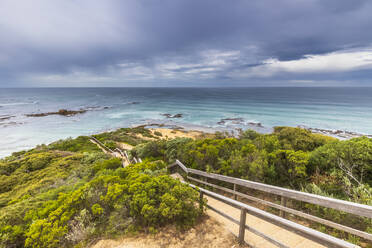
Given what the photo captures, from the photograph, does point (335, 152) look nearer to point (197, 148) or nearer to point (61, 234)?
point (197, 148)

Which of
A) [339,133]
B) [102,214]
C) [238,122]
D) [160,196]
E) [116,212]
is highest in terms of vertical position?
[160,196]

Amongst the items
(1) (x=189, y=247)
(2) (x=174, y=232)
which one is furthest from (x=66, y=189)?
(1) (x=189, y=247)

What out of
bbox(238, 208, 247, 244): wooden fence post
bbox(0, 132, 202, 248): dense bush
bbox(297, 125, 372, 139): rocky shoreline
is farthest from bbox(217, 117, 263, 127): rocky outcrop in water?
bbox(238, 208, 247, 244): wooden fence post

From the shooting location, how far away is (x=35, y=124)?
110 feet

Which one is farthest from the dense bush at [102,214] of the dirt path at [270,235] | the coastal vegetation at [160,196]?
the dirt path at [270,235]

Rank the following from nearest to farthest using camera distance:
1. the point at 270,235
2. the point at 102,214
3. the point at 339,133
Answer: the point at 270,235 → the point at 102,214 → the point at 339,133

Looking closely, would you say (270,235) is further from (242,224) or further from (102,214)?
(102,214)

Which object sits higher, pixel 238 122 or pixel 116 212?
pixel 116 212

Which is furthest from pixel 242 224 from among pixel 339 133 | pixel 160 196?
pixel 339 133

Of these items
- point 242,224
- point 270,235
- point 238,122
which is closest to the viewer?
point 242,224

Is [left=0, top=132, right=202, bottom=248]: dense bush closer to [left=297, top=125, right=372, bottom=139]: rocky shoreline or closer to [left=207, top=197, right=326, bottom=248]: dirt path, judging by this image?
[left=207, top=197, right=326, bottom=248]: dirt path

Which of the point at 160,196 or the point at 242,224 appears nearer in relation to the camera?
the point at 242,224

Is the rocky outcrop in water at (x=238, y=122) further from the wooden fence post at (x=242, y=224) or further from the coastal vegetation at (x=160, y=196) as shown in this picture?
the wooden fence post at (x=242, y=224)

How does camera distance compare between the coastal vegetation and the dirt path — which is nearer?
the dirt path
